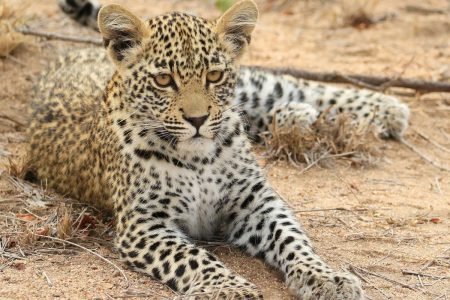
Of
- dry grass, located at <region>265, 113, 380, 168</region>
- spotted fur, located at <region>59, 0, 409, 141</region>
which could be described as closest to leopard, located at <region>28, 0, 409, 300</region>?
dry grass, located at <region>265, 113, 380, 168</region>

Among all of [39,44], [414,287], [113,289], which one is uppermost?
[39,44]

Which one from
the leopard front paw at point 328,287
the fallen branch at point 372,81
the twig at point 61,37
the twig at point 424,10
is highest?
the twig at point 424,10

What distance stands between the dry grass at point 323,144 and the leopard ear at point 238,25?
7.00ft

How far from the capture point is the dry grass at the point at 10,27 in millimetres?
10023

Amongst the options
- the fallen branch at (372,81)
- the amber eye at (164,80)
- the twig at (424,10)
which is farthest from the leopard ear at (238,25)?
the twig at (424,10)

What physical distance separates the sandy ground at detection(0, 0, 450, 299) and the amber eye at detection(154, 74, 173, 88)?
131cm

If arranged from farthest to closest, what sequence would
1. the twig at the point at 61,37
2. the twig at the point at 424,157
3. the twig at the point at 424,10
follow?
the twig at the point at 424,10
the twig at the point at 61,37
the twig at the point at 424,157

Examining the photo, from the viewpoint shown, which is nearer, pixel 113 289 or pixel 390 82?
pixel 113 289

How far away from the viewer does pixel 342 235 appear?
7004mm

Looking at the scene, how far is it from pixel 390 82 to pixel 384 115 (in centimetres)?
82

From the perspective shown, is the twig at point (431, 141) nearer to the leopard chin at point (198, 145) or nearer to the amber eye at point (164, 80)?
the leopard chin at point (198, 145)

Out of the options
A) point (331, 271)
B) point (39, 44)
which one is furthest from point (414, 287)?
point (39, 44)

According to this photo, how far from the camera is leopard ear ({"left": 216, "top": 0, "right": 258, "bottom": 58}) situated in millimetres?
6539

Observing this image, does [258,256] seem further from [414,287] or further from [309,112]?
[309,112]
